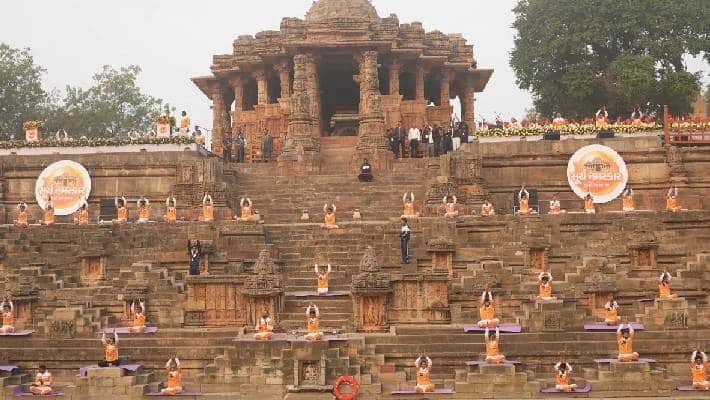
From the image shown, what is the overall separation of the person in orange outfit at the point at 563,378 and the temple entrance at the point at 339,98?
77.0ft

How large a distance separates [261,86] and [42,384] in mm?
23898

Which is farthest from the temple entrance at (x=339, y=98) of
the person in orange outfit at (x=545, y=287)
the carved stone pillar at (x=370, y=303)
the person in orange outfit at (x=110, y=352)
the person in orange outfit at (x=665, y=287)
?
the person in orange outfit at (x=110, y=352)

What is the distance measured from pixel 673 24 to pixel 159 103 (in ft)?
110

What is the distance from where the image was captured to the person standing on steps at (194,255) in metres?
23.4

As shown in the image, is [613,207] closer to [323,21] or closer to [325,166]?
[325,166]

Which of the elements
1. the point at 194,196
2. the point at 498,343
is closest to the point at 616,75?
the point at 194,196

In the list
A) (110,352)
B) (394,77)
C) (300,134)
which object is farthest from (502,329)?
(394,77)

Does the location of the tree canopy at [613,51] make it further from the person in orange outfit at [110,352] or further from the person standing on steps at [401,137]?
the person in orange outfit at [110,352]

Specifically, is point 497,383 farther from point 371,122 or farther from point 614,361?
point 371,122

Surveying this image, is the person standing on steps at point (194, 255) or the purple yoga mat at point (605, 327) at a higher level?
the person standing on steps at point (194, 255)

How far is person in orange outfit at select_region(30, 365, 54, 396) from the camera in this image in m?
18.8

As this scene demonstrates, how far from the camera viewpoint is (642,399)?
17859mm

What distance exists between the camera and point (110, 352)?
1912cm

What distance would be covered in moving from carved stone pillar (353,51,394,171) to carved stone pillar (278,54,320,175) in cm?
179
